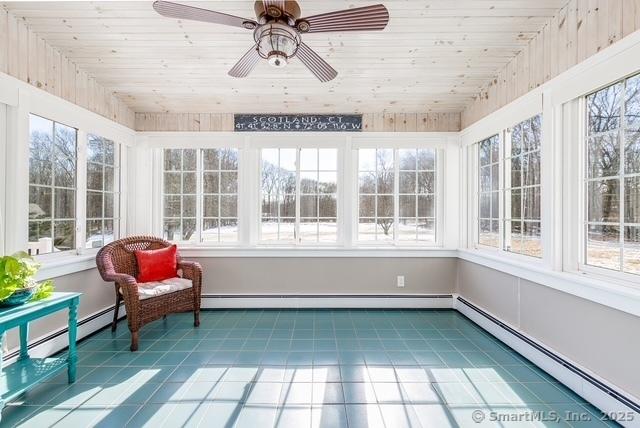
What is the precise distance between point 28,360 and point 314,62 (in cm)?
281

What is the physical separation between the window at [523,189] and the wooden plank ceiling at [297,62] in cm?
71

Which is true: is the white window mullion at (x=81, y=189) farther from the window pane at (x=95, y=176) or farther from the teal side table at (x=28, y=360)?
the teal side table at (x=28, y=360)

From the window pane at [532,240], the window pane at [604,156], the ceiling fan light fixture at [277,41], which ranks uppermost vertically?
the ceiling fan light fixture at [277,41]

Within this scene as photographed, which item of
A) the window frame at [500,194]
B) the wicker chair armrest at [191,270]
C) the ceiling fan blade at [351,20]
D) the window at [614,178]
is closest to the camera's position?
the ceiling fan blade at [351,20]

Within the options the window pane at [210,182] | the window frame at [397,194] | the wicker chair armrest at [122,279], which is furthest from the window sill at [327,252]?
the wicker chair armrest at [122,279]

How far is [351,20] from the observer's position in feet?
5.81

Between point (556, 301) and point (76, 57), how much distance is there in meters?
4.50

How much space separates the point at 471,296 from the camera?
361 cm

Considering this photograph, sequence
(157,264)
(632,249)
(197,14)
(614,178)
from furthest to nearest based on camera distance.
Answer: (157,264)
(614,178)
(632,249)
(197,14)

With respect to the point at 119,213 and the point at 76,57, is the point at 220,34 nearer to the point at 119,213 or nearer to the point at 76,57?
the point at 76,57

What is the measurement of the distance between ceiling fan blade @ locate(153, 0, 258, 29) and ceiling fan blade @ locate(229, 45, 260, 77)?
0.20 meters

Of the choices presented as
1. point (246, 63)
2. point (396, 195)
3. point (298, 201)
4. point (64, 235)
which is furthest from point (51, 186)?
point (396, 195)

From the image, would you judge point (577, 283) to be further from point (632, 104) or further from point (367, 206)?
point (367, 206)

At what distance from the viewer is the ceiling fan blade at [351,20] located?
66.1 inches
